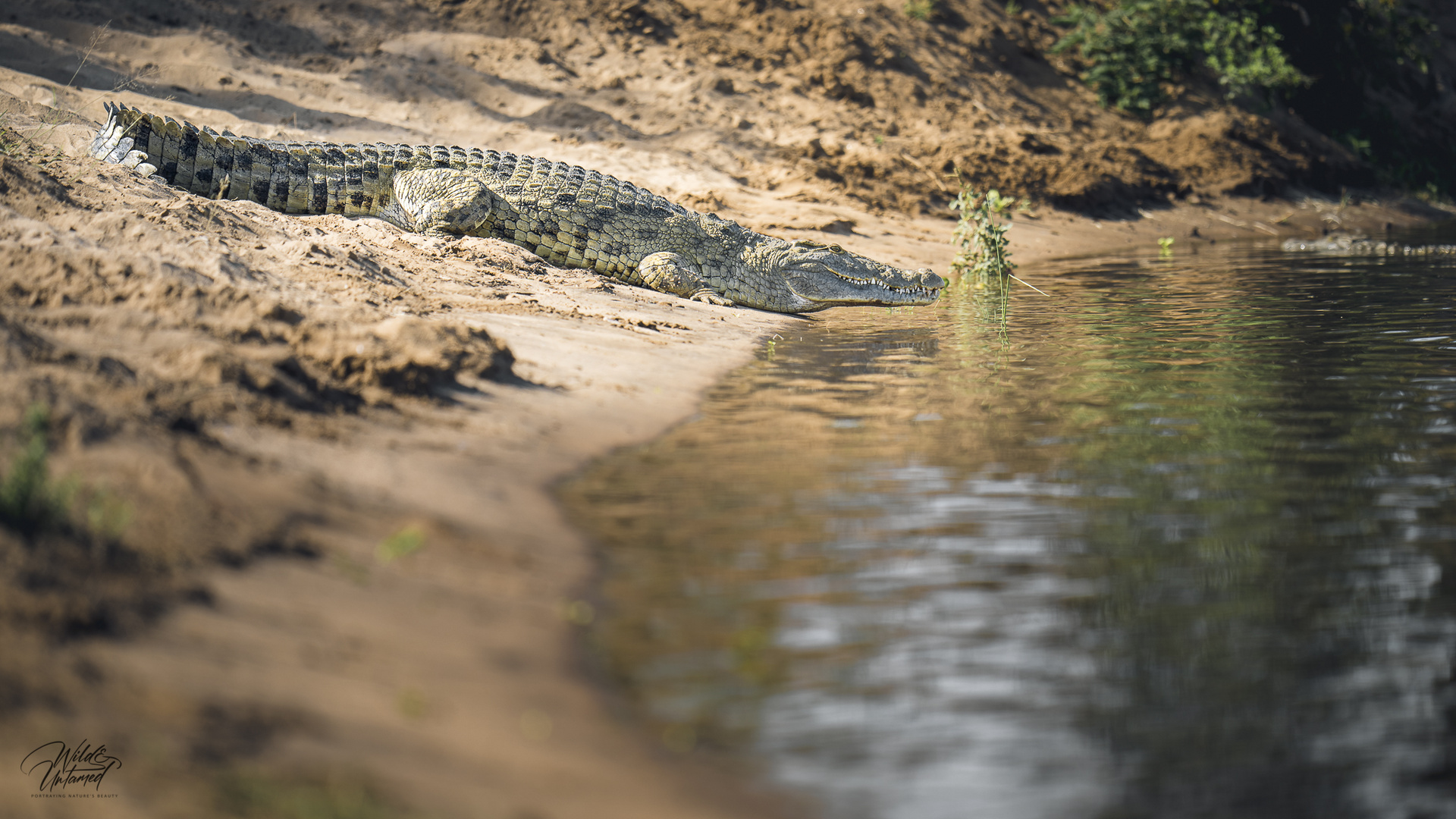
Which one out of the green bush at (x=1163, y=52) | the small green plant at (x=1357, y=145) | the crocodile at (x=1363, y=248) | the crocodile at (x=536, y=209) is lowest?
the crocodile at (x=536, y=209)

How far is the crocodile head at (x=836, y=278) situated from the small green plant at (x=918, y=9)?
28.3 feet

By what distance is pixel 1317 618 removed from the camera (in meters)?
2.39

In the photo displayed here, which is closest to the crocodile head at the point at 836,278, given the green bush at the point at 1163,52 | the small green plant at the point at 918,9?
the small green plant at the point at 918,9

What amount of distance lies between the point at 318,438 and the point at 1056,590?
92.4 inches

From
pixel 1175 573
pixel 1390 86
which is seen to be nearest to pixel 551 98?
pixel 1175 573

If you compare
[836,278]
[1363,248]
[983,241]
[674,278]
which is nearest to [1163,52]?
[1363,248]

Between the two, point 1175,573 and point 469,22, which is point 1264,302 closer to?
point 1175,573

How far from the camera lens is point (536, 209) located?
25.2 feet

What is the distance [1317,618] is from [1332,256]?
9904 millimetres

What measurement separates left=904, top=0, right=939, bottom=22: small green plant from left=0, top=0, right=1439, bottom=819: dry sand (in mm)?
5445

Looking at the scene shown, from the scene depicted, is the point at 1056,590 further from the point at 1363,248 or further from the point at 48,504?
the point at 1363,248

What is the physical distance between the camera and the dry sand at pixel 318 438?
1777mm

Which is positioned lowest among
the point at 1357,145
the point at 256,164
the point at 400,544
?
the point at 400,544

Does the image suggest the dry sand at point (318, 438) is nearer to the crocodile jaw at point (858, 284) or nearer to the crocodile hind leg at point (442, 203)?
the crocodile hind leg at point (442, 203)
